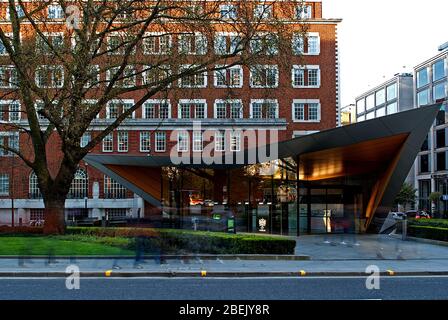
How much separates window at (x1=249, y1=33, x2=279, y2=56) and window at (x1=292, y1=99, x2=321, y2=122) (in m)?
40.7

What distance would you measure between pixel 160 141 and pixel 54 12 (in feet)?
130

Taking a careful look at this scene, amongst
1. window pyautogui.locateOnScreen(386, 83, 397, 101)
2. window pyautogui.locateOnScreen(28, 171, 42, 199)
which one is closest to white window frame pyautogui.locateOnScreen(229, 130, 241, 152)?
window pyautogui.locateOnScreen(28, 171, 42, 199)

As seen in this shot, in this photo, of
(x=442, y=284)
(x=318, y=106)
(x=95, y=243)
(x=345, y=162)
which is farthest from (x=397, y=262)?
(x=318, y=106)

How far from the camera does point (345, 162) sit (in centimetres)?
3350

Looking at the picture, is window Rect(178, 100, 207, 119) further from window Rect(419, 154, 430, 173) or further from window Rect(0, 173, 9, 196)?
window Rect(419, 154, 430, 173)

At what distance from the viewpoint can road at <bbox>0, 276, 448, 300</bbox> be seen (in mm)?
12227

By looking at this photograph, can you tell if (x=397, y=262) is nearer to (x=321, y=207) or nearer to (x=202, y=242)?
(x=202, y=242)

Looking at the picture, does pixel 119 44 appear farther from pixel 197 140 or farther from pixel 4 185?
pixel 4 185

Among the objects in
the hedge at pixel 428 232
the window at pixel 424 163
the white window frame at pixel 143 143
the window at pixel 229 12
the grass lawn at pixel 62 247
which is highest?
the window at pixel 229 12

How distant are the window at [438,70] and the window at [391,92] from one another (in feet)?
67.3

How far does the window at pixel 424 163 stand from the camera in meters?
94.6

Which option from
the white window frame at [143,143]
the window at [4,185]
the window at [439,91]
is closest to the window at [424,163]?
the window at [439,91]

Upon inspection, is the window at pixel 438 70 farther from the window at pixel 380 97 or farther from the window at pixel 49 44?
the window at pixel 49 44

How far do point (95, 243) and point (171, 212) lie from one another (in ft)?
67.1
